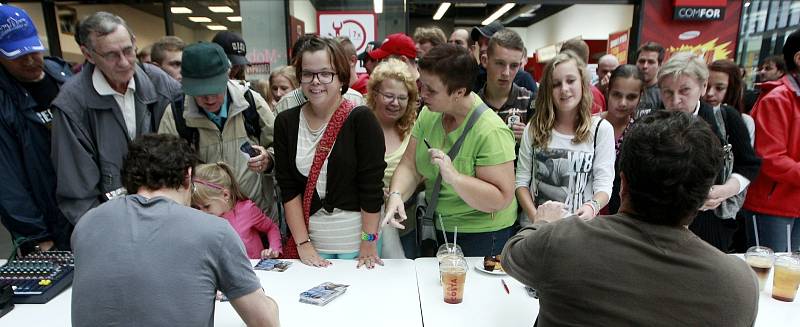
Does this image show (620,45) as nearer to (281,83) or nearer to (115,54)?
(281,83)

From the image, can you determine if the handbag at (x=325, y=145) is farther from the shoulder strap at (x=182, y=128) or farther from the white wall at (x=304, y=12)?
the white wall at (x=304, y=12)

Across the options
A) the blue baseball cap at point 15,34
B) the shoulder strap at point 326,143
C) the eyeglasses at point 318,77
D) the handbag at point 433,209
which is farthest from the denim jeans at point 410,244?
the blue baseball cap at point 15,34

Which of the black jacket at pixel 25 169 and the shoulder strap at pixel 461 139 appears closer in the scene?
the shoulder strap at pixel 461 139

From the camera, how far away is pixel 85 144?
1908 millimetres

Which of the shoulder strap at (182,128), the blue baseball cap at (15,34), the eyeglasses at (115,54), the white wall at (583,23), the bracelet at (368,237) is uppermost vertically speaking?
the white wall at (583,23)

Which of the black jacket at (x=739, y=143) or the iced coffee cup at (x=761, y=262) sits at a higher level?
the black jacket at (x=739, y=143)

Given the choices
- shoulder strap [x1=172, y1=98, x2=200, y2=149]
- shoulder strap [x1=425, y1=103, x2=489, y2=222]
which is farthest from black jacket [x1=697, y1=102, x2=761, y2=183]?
shoulder strap [x1=172, y1=98, x2=200, y2=149]

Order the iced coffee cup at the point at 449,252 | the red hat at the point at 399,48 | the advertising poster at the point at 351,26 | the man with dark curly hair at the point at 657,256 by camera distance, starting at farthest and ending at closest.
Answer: the advertising poster at the point at 351,26
the red hat at the point at 399,48
the iced coffee cup at the point at 449,252
the man with dark curly hair at the point at 657,256

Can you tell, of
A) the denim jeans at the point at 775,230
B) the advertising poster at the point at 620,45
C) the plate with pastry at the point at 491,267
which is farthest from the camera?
the advertising poster at the point at 620,45

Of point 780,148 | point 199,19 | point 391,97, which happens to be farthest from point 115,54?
point 199,19

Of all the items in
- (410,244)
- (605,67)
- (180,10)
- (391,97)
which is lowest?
(410,244)

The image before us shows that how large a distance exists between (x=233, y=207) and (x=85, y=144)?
26.6 inches

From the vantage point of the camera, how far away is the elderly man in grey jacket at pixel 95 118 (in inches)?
73.3

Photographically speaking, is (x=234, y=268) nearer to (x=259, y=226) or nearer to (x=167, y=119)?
(x=259, y=226)
